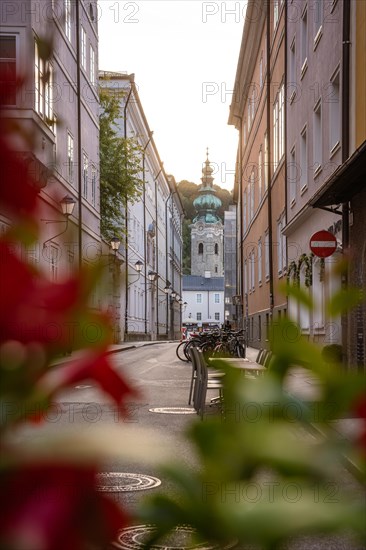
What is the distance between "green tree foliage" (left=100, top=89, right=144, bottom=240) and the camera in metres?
35.7

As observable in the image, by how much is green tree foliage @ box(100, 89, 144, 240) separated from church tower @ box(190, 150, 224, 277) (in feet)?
302

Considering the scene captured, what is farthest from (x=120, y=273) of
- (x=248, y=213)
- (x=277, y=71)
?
(x=248, y=213)

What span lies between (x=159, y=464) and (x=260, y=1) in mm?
33308

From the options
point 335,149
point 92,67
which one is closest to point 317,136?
point 335,149

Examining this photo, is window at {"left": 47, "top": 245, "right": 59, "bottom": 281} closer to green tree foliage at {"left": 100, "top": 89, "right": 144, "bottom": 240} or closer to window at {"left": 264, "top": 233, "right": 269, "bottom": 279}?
window at {"left": 264, "top": 233, "right": 269, "bottom": 279}

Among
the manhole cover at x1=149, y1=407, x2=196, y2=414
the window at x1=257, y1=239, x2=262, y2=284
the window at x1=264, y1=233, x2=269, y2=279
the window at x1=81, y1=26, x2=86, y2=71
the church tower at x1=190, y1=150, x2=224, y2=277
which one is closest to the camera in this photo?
the manhole cover at x1=149, y1=407, x2=196, y2=414

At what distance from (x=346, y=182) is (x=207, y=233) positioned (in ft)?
385

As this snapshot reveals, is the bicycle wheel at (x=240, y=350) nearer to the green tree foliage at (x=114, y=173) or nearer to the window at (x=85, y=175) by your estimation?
the window at (x=85, y=175)

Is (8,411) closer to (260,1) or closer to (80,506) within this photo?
(80,506)

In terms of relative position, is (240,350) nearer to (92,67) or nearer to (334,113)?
(334,113)

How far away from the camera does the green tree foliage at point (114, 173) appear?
3572 centimetres

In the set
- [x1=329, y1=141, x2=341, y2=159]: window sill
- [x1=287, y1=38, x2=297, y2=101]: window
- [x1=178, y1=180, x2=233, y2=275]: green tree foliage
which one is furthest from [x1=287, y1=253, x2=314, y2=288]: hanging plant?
[x1=178, y1=180, x2=233, y2=275]: green tree foliage

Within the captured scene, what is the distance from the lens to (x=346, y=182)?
13.4 m

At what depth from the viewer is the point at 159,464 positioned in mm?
475
